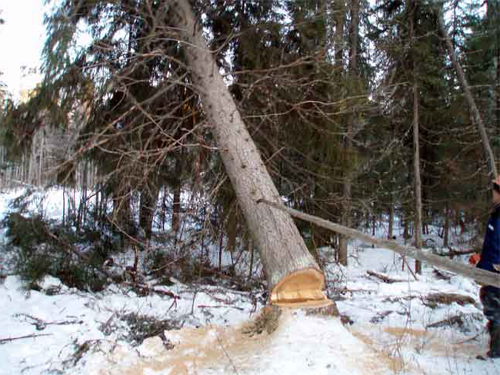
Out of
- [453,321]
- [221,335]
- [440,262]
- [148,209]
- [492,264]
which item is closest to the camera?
[440,262]

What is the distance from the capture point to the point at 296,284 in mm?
3785

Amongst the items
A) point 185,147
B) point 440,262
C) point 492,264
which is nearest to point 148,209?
point 185,147

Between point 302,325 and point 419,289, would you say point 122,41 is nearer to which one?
point 302,325

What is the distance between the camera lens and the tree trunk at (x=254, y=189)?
3.74 metres

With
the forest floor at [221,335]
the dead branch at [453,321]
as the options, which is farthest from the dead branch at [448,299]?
the dead branch at [453,321]

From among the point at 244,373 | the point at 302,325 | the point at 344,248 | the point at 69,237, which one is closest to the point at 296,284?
the point at 302,325

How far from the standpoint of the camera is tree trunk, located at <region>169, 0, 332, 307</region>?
3.74 meters

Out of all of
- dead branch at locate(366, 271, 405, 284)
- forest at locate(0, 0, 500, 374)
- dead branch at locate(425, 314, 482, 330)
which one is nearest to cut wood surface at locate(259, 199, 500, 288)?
forest at locate(0, 0, 500, 374)

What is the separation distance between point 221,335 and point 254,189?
1563mm

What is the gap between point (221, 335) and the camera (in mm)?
3748

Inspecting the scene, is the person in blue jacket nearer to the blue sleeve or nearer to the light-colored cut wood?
the blue sleeve

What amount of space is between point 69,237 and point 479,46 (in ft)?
42.0

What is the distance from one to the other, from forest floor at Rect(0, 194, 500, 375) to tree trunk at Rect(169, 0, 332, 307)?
39 centimetres

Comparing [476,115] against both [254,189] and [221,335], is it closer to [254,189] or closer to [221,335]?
[254,189]
